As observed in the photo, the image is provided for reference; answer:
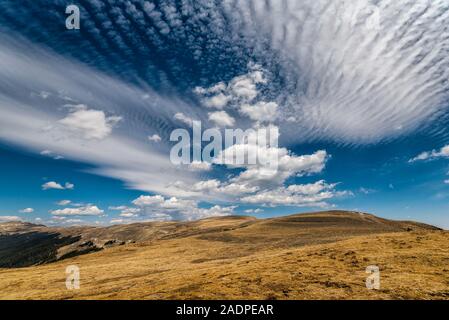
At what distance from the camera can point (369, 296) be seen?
71.1 ft

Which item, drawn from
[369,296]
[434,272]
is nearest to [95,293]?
[369,296]

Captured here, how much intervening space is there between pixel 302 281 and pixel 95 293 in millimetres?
20256

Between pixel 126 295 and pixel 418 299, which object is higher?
pixel 418 299

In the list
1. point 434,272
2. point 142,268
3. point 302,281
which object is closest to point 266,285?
point 302,281

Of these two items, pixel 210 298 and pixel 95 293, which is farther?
pixel 95 293
